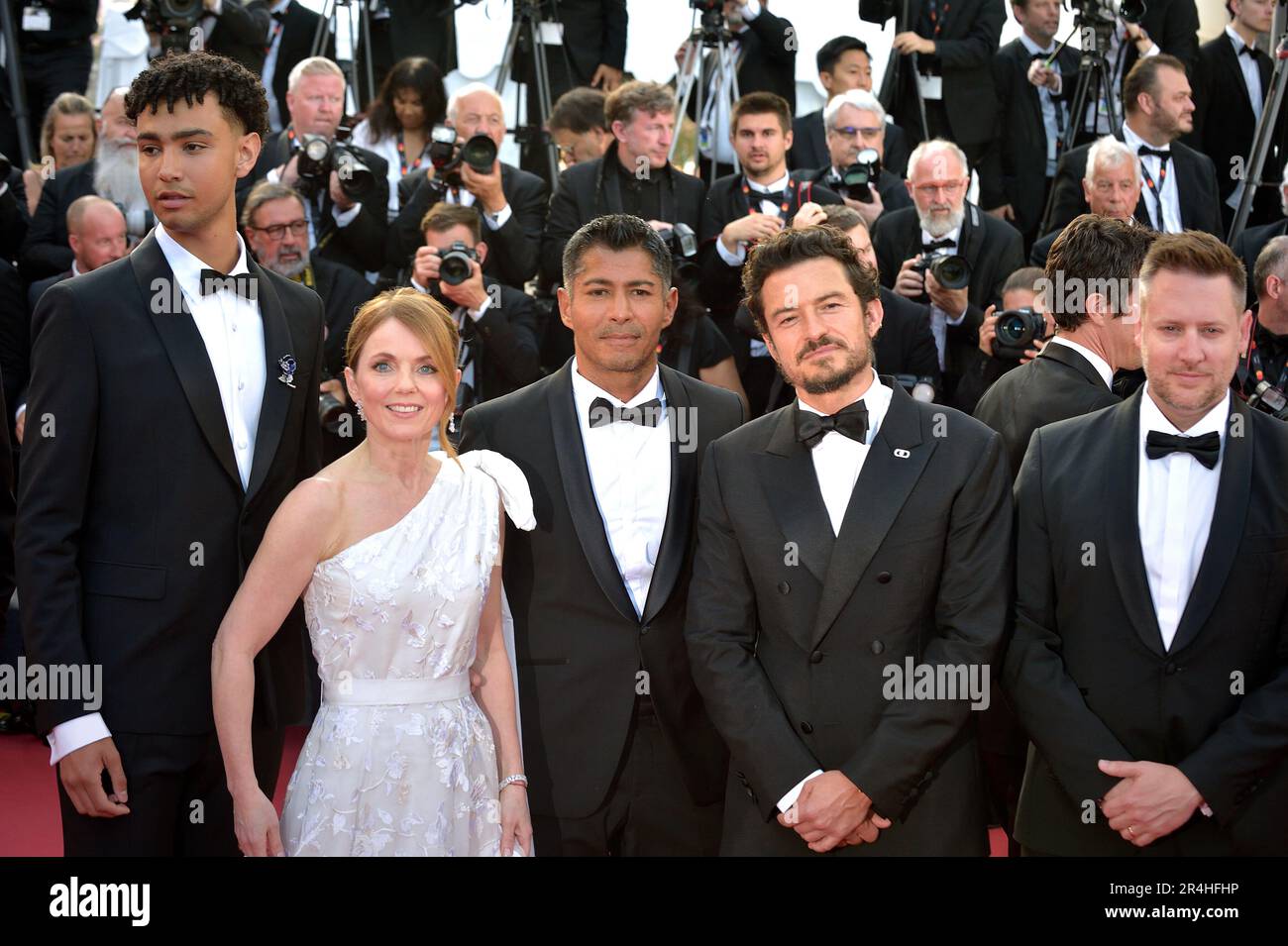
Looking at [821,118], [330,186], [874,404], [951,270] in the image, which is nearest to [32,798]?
[330,186]

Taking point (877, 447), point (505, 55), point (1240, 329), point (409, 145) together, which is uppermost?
point (505, 55)

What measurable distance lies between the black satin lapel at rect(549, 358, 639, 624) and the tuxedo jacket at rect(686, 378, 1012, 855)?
0.20 m

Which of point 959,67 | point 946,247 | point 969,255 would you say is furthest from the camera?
point 959,67

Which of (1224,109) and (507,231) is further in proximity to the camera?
(1224,109)

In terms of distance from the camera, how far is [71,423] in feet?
8.17

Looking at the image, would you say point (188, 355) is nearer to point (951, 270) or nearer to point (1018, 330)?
point (1018, 330)

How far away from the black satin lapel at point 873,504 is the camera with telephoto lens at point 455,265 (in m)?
2.16

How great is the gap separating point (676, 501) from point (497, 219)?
2.50 meters

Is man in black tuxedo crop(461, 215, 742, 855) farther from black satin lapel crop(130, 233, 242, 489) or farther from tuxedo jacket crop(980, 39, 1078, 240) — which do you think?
tuxedo jacket crop(980, 39, 1078, 240)

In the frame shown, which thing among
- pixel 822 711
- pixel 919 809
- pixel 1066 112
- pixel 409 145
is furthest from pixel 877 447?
pixel 1066 112

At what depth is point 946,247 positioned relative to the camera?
481 cm

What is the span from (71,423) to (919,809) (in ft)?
5.41

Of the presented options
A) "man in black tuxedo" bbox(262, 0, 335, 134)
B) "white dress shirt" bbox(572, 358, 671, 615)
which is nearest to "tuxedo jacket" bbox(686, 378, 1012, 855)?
"white dress shirt" bbox(572, 358, 671, 615)

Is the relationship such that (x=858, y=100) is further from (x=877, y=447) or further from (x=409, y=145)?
(x=877, y=447)
